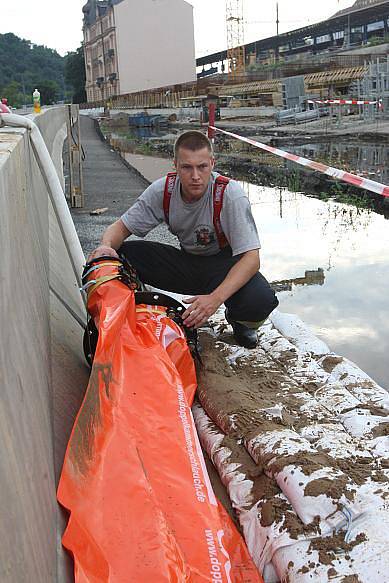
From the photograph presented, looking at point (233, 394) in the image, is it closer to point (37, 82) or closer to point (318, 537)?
point (318, 537)

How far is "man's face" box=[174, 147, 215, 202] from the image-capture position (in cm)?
329

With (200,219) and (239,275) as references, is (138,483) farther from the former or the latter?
(200,219)

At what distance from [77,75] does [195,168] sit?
110328 mm

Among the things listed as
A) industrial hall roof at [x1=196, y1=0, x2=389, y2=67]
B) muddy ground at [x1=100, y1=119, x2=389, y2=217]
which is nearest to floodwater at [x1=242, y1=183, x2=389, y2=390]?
muddy ground at [x1=100, y1=119, x2=389, y2=217]

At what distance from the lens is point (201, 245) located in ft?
12.1

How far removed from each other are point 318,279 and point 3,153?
3683 millimetres

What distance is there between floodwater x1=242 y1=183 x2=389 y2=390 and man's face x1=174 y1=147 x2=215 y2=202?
4.32 feet

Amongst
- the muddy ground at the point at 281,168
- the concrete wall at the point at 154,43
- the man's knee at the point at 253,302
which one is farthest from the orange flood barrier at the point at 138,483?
the concrete wall at the point at 154,43

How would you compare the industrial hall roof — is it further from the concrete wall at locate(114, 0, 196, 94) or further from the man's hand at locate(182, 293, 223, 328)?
the man's hand at locate(182, 293, 223, 328)

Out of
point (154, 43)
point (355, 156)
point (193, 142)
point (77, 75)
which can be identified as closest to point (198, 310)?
point (193, 142)

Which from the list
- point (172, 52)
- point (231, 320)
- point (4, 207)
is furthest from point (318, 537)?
point (172, 52)

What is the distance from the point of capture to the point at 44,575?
1384 millimetres

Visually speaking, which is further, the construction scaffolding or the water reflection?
the construction scaffolding

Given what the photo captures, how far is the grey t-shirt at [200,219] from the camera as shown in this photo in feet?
11.1
